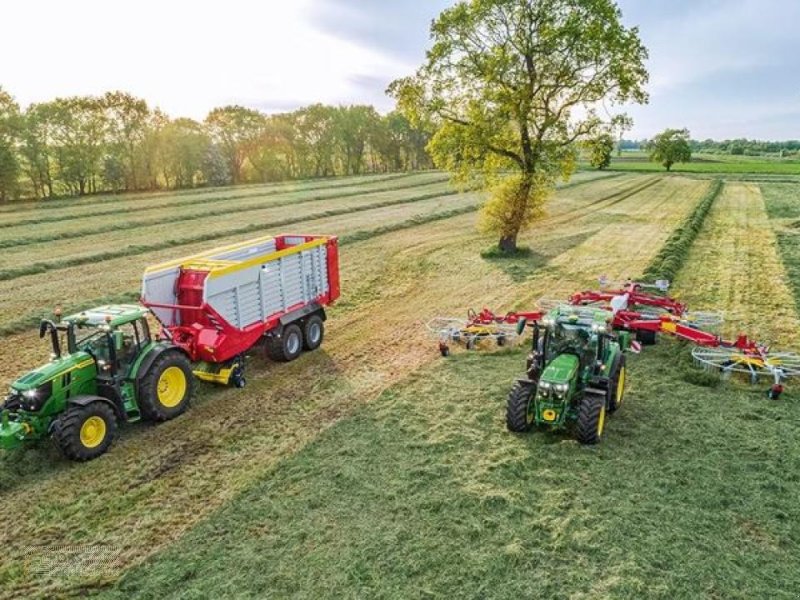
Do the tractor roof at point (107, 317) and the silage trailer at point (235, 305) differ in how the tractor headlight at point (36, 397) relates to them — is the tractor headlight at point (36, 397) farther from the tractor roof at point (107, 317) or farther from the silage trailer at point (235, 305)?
the silage trailer at point (235, 305)

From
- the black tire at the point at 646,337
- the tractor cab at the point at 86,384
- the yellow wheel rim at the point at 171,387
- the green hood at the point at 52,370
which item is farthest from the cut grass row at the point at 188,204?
the black tire at the point at 646,337

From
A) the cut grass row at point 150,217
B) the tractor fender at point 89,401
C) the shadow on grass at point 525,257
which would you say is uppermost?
the cut grass row at point 150,217

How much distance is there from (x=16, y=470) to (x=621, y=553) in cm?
875

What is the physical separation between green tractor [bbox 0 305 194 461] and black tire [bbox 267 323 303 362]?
98.7 inches

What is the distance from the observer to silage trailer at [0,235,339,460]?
898 centimetres

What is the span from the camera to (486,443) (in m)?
9.51

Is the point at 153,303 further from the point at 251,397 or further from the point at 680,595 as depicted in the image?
the point at 680,595

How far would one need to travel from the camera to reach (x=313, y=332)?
14.2 m

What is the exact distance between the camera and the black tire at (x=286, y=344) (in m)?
13.1

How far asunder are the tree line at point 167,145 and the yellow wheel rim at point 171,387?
49698mm

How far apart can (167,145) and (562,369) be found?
64328 mm

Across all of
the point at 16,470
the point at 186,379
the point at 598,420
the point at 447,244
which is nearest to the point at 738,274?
the point at 447,244

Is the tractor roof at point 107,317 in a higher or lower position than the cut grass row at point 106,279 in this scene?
higher

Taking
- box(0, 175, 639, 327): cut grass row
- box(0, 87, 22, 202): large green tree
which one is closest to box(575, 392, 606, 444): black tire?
box(0, 175, 639, 327): cut grass row
